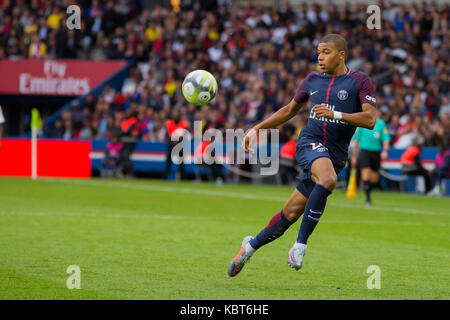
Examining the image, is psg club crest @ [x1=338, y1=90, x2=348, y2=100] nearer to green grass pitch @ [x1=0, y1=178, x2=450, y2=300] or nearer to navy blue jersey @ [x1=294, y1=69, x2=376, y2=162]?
navy blue jersey @ [x1=294, y1=69, x2=376, y2=162]

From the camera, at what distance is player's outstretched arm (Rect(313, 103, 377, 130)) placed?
293 inches

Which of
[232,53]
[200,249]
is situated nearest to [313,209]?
[200,249]

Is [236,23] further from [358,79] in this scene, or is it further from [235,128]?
[358,79]

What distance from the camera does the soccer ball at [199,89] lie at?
9953 millimetres

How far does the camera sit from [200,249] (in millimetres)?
10062

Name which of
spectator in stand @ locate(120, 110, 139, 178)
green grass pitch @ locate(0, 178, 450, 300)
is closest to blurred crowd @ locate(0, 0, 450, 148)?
spectator in stand @ locate(120, 110, 139, 178)

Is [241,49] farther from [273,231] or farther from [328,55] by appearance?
[273,231]

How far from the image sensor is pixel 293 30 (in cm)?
2925

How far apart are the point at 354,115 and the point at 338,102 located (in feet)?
1.14

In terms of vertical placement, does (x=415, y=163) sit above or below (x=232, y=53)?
below

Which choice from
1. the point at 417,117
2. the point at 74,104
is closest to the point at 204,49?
the point at 74,104

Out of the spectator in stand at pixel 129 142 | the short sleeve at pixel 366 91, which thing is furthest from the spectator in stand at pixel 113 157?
the short sleeve at pixel 366 91

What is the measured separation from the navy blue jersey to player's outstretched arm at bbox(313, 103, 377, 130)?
0.38 feet
